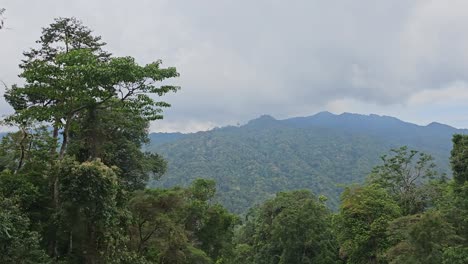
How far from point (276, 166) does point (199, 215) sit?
150 m

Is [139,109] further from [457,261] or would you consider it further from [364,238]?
[364,238]

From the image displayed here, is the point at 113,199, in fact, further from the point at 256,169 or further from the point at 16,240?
the point at 256,169

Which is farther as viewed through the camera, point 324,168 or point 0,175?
point 324,168

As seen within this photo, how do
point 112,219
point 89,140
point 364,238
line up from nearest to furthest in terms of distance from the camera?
1. point 112,219
2. point 89,140
3. point 364,238

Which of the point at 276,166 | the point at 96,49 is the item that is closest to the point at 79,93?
the point at 96,49

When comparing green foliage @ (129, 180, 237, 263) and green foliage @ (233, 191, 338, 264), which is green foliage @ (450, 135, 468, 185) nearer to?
green foliage @ (233, 191, 338, 264)

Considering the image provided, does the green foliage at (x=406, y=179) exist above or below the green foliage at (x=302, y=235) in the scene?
above

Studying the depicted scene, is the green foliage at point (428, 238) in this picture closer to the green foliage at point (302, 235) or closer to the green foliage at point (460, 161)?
the green foliage at point (460, 161)

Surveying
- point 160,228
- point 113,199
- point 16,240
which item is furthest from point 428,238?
point 16,240

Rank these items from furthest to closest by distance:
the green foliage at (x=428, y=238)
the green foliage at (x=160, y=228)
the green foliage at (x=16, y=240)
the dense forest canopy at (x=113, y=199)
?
the green foliage at (x=428, y=238) < the green foliage at (x=160, y=228) < the dense forest canopy at (x=113, y=199) < the green foliage at (x=16, y=240)

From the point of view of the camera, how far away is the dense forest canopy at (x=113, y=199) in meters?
11.5

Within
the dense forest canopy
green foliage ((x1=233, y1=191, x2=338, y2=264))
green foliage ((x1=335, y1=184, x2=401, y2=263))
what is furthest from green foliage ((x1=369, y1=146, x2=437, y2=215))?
green foliage ((x1=233, y1=191, x2=338, y2=264))

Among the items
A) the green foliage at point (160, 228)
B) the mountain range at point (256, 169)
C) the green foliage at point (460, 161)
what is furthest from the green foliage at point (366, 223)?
the mountain range at point (256, 169)

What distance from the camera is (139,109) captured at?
558 inches
